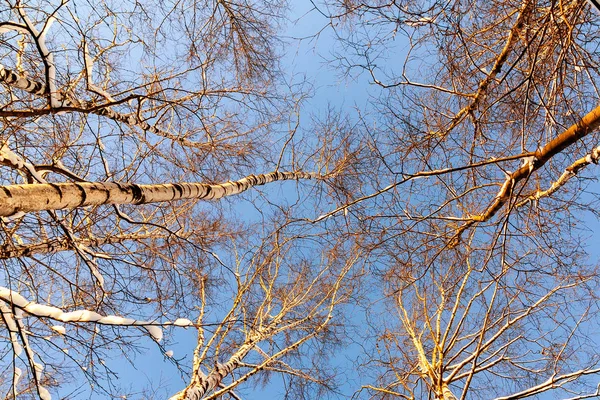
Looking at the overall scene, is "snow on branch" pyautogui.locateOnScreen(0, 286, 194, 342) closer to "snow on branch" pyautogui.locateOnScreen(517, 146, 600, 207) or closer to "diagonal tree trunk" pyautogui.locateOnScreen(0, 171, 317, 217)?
"diagonal tree trunk" pyautogui.locateOnScreen(0, 171, 317, 217)

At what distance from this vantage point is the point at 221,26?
3.81 meters

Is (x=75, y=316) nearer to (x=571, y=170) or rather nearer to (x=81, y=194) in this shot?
(x=81, y=194)

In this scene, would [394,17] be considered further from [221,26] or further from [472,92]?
[221,26]

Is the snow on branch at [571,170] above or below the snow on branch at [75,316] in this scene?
above

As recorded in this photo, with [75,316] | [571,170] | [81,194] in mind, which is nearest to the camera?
[75,316]

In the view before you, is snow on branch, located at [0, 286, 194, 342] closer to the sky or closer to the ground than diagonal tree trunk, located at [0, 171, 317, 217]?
closer to the ground

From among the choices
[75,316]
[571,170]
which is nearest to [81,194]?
[75,316]

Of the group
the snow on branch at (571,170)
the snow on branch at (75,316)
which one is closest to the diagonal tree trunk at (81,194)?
the snow on branch at (75,316)

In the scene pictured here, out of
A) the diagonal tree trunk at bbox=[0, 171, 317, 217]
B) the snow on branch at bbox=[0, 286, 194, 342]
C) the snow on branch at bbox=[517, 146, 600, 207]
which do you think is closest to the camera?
the diagonal tree trunk at bbox=[0, 171, 317, 217]

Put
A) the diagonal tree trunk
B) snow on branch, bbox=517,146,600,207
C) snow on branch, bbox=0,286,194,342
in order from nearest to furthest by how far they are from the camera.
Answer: the diagonal tree trunk, snow on branch, bbox=0,286,194,342, snow on branch, bbox=517,146,600,207

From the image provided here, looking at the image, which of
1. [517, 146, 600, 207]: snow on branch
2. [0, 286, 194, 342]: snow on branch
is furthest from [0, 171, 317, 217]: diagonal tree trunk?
[517, 146, 600, 207]: snow on branch

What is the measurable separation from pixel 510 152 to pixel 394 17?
1917mm

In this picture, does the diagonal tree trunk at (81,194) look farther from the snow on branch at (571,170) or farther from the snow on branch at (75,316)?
the snow on branch at (571,170)

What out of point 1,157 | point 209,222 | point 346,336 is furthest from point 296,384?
point 1,157
